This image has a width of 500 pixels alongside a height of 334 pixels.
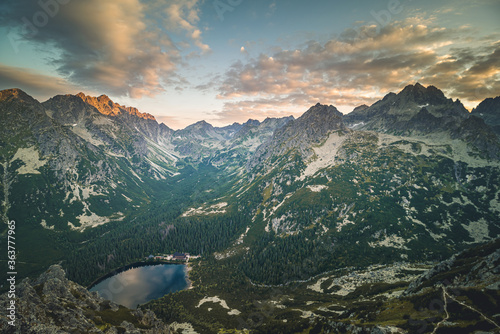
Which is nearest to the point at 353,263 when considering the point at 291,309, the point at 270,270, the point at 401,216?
the point at 270,270

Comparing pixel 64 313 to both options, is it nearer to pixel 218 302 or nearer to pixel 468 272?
pixel 218 302

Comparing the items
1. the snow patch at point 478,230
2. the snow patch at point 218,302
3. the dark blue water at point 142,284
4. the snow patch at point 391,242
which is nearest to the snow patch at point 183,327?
the snow patch at point 218,302

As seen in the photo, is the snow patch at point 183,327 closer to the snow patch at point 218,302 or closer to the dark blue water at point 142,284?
the snow patch at point 218,302

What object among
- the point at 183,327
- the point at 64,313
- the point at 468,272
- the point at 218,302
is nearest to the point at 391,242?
the point at 468,272

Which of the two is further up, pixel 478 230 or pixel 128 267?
pixel 478 230


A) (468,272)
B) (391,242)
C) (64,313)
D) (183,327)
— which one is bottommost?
(183,327)

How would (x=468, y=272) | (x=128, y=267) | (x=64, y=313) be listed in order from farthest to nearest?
1. (x=128, y=267)
2. (x=468, y=272)
3. (x=64, y=313)

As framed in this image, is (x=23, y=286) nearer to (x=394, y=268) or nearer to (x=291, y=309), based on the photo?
(x=291, y=309)
